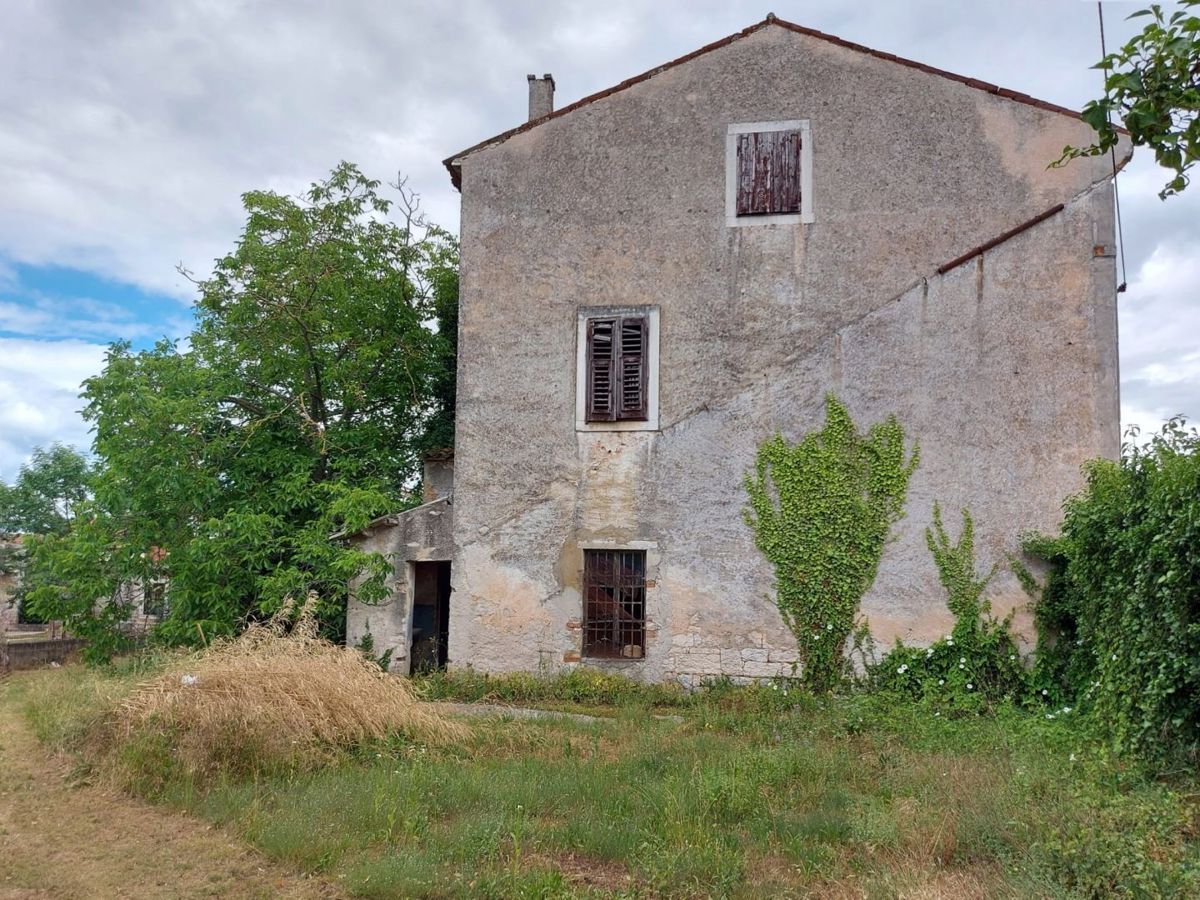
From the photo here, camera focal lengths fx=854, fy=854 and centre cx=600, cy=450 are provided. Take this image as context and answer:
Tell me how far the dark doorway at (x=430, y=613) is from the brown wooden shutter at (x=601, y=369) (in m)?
3.53

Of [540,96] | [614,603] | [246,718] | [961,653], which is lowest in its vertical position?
[246,718]

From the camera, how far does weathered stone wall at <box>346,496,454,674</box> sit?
12484mm

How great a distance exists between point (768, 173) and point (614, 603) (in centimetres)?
643

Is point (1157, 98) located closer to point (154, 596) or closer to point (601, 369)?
point (601, 369)

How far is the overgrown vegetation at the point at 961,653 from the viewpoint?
10430mm

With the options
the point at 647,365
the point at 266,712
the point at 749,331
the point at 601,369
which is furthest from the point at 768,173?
the point at 266,712

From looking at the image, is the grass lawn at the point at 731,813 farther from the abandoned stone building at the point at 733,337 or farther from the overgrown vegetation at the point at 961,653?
the abandoned stone building at the point at 733,337

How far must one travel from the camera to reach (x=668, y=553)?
1180cm

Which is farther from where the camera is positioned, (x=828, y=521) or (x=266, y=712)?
(x=828, y=521)

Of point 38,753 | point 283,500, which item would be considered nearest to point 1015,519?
point 283,500

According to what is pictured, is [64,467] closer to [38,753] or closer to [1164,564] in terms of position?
[38,753]

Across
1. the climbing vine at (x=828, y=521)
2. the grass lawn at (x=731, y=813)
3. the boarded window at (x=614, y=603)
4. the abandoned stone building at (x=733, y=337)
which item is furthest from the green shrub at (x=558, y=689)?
the grass lawn at (x=731, y=813)

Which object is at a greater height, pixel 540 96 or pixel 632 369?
pixel 540 96

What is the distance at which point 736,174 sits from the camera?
12.1 meters
